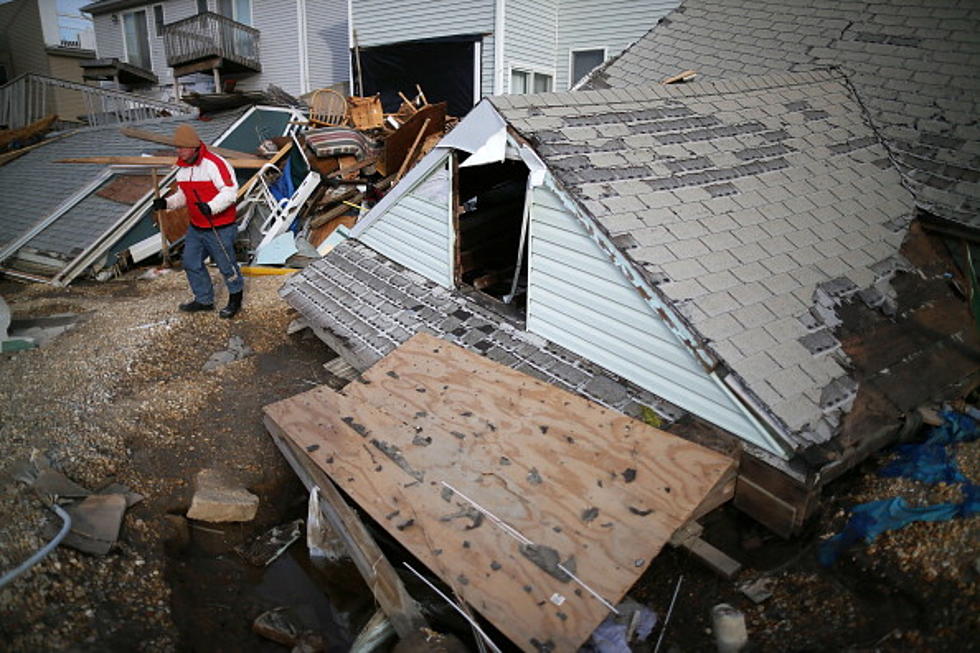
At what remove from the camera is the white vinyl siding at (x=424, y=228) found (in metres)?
5.32

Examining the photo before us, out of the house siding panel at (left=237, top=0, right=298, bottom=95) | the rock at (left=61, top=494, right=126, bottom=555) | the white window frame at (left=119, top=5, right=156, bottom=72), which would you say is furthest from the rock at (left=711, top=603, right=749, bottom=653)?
the white window frame at (left=119, top=5, right=156, bottom=72)

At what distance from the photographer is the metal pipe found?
2.77 m

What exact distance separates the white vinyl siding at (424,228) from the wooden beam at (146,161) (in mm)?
6516

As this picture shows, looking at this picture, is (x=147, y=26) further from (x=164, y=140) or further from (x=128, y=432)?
(x=128, y=432)

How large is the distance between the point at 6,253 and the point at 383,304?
8.44 metres

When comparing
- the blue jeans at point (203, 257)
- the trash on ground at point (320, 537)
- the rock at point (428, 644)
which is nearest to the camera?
the rock at point (428, 644)

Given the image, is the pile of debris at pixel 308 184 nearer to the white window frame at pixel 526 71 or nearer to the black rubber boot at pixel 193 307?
the black rubber boot at pixel 193 307

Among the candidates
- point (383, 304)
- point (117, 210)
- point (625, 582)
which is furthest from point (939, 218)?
point (117, 210)

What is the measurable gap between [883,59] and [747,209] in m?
4.21

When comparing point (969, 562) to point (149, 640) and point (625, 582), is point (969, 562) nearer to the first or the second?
point (625, 582)

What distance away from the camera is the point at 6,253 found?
9.76 metres

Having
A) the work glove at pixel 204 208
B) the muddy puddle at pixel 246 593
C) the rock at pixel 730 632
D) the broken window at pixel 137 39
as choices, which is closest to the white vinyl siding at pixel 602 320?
the rock at pixel 730 632

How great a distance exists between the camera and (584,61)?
1625 centimetres

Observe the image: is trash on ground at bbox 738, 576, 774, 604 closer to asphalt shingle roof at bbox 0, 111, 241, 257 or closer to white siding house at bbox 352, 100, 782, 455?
white siding house at bbox 352, 100, 782, 455
